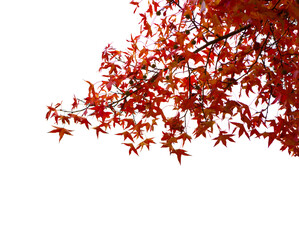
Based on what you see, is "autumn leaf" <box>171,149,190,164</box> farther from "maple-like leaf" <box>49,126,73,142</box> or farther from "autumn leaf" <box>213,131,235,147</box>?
"maple-like leaf" <box>49,126,73,142</box>

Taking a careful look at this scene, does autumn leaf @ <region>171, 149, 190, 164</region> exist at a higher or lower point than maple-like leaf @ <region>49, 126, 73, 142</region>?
lower

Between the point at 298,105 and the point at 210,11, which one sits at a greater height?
the point at 210,11

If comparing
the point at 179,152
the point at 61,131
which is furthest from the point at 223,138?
the point at 61,131

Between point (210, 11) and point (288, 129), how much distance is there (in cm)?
80

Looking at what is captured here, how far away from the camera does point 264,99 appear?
7.37 feet

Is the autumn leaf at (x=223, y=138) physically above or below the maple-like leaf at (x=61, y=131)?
below

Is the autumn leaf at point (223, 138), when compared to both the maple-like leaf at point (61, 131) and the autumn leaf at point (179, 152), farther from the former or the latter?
the maple-like leaf at point (61, 131)

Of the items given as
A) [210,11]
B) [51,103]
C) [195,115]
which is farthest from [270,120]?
[51,103]

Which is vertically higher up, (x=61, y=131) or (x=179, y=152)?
(x=61, y=131)

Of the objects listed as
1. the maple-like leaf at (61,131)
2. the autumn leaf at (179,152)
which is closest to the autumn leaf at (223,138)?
the autumn leaf at (179,152)

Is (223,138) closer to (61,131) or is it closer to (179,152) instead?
(179,152)

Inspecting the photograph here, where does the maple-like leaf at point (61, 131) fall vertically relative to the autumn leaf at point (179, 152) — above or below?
above

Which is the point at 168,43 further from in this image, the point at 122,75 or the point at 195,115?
the point at 195,115

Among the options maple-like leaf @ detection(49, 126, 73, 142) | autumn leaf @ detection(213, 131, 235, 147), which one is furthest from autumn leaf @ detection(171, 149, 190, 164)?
maple-like leaf @ detection(49, 126, 73, 142)
